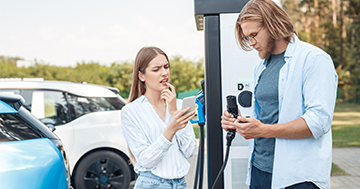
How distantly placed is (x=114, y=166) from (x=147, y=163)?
2.97 metres

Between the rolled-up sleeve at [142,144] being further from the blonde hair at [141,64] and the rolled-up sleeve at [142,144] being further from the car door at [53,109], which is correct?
the car door at [53,109]

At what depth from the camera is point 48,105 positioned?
16.3 feet

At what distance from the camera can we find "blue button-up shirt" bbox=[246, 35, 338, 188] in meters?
1.66

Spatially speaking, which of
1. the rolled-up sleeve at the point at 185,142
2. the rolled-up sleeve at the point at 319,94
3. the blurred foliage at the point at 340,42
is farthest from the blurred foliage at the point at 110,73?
the rolled-up sleeve at the point at 319,94

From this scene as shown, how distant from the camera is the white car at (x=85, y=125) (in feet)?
15.2

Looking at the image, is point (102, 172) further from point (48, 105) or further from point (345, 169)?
point (345, 169)

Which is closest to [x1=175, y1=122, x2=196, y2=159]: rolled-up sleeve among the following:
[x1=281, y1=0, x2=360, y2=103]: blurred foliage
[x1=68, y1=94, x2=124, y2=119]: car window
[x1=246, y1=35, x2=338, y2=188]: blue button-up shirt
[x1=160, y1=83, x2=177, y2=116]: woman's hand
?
[x1=160, y1=83, x2=177, y2=116]: woman's hand

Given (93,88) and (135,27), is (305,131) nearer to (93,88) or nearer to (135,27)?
(93,88)

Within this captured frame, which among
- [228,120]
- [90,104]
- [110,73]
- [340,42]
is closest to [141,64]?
[228,120]

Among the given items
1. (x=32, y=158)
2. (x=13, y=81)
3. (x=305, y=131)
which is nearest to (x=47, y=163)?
Result: (x=32, y=158)

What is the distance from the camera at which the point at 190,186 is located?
5.38 metres

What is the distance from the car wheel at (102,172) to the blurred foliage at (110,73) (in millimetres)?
15801

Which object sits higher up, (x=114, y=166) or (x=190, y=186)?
(x=114, y=166)

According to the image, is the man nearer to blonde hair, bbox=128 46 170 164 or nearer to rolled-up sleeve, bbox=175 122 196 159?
rolled-up sleeve, bbox=175 122 196 159
